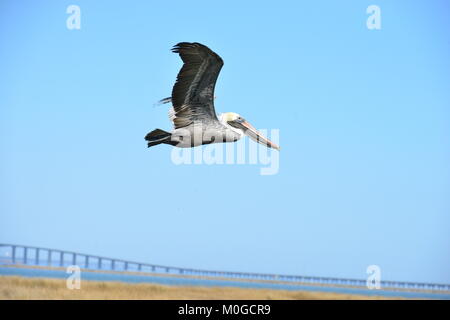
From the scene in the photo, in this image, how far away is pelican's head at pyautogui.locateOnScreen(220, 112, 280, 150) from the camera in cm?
1582

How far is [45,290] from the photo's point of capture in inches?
781

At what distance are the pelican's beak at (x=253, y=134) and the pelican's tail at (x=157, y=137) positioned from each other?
2866mm

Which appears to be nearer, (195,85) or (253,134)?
(195,85)

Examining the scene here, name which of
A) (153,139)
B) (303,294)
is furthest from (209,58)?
(303,294)

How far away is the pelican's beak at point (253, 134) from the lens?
52.4ft

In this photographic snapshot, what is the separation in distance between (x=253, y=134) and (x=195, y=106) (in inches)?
118

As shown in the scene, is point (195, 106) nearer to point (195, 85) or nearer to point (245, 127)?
point (195, 85)

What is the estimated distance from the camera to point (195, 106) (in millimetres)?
13359

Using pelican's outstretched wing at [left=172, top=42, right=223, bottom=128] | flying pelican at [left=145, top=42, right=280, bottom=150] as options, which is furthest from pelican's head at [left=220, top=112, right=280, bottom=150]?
pelican's outstretched wing at [left=172, top=42, right=223, bottom=128]

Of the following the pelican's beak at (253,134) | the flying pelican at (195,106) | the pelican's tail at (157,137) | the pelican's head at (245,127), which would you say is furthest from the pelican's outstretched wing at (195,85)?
the pelican's beak at (253,134)

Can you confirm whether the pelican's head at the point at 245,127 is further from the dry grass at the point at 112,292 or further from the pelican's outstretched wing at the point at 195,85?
the dry grass at the point at 112,292

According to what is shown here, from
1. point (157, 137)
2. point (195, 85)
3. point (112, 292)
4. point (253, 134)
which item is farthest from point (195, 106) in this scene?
point (112, 292)
